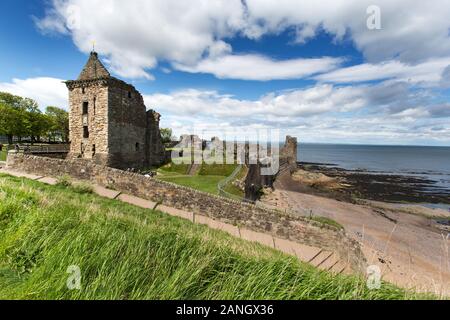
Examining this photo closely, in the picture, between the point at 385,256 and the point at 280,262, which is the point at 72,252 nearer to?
the point at 280,262

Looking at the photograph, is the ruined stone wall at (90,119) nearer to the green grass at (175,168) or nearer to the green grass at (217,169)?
the green grass at (175,168)

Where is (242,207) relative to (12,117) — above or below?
below

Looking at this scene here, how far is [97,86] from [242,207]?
1907 cm

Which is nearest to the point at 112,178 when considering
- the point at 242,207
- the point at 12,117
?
the point at 242,207

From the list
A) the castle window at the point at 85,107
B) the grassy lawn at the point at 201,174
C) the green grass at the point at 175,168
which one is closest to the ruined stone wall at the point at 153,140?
→ the green grass at the point at 175,168

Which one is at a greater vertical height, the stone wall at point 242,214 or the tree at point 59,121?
the tree at point 59,121

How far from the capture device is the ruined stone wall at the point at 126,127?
2275 centimetres

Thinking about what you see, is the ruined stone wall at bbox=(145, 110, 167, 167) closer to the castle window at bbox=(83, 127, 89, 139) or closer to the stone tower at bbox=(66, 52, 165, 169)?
the stone tower at bbox=(66, 52, 165, 169)

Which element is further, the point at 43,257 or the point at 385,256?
the point at 385,256

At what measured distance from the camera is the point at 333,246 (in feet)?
41.1

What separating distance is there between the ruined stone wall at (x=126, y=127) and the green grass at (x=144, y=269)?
20.6 metres

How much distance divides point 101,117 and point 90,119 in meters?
1.42

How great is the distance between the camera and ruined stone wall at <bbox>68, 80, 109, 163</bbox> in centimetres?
2227
